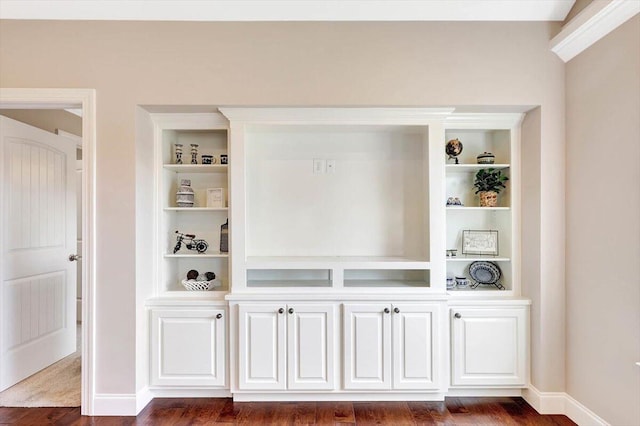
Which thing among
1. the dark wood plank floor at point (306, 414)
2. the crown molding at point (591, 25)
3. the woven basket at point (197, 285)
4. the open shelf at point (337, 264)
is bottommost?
the dark wood plank floor at point (306, 414)

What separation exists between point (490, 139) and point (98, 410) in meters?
3.53

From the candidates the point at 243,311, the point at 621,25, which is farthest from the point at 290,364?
the point at 621,25

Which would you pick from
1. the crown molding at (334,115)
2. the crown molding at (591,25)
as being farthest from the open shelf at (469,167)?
the crown molding at (591,25)

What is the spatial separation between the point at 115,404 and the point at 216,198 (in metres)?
1.59

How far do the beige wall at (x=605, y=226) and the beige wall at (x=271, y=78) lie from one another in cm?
11

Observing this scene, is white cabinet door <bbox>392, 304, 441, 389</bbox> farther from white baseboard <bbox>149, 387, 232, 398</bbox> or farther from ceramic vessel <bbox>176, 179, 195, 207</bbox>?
ceramic vessel <bbox>176, 179, 195, 207</bbox>

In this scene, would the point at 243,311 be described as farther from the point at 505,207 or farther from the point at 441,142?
the point at 505,207

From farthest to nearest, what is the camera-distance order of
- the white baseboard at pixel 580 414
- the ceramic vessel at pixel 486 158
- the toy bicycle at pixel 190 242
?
the toy bicycle at pixel 190 242 → the ceramic vessel at pixel 486 158 → the white baseboard at pixel 580 414

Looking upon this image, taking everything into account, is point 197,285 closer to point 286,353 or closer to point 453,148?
point 286,353

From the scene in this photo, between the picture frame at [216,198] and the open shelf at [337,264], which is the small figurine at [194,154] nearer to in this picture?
the picture frame at [216,198]

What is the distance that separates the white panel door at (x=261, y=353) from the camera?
2.54 metres

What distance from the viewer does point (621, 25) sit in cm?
200

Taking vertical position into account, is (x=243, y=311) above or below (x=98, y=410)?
above

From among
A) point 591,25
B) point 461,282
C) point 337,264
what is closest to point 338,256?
point 337,264
